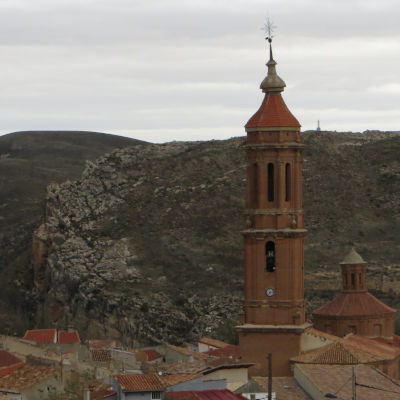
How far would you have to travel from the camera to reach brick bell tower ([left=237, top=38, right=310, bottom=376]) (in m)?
62.2

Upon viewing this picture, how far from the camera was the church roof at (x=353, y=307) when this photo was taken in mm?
77375

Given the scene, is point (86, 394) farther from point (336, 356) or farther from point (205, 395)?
point (336, 356)

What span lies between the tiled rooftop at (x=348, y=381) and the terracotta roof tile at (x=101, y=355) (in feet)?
29.9

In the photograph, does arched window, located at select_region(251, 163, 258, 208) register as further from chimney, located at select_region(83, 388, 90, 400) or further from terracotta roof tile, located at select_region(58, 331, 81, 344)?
chimney, located at select_region(83, 388, 90, 400)

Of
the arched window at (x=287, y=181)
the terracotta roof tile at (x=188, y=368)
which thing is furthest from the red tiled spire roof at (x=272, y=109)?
the terracotta roof tile at (x=188, y=368)

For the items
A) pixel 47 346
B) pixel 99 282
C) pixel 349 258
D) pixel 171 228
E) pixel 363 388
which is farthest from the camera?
pixel 171 228

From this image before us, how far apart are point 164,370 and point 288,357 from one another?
470cm

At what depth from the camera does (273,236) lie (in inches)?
2464

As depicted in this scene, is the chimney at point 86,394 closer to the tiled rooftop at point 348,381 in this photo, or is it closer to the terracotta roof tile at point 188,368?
the terracotta roof tile at point 188,368

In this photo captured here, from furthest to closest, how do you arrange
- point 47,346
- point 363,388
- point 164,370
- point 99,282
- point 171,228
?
point 171,228 → point 99,282 → point 47,346 → point 164,370 → point 363,388

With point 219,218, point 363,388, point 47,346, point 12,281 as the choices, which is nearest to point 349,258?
point 47,346

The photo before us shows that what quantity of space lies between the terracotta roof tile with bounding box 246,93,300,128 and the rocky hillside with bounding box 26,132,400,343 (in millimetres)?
32165

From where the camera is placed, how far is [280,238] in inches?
2464

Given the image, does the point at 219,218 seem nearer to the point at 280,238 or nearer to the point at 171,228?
the point at 171,228
